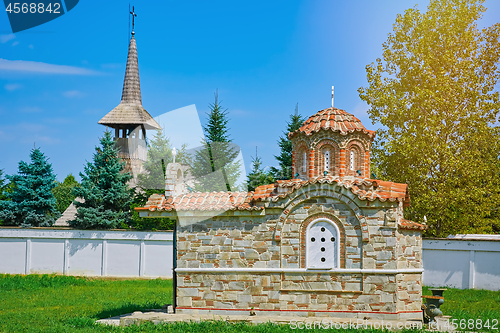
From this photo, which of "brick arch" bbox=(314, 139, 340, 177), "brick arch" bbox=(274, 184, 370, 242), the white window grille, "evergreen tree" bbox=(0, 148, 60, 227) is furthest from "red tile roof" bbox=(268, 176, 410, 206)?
"evergreen tree" bbox=(0, 148, 60, 227)

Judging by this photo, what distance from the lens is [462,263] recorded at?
19.2 m

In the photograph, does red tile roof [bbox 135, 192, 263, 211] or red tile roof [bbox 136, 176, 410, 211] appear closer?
red tile roof [bbox 136, 176, 410, 211]

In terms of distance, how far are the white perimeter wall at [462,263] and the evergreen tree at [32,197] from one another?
60.8ft

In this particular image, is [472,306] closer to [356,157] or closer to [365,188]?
[356,157]

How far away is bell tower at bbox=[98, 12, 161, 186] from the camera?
29.9 m

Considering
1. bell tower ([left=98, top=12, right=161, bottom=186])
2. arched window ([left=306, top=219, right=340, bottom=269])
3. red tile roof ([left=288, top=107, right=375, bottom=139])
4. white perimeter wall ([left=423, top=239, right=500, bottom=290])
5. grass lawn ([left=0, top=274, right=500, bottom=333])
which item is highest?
bell tower ([left=98, top=12, right=161, bottom=186])

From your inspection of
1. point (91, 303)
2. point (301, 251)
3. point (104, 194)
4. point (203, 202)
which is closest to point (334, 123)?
point (301, 251)

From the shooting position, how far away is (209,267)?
11.9 m

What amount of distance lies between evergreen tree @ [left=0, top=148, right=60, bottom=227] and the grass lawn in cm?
467

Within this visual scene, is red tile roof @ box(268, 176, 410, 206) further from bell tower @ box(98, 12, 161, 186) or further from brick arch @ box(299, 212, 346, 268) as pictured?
bell tower @ box(98, 12, 161, 186)

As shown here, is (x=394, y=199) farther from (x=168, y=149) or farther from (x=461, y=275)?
(x=168, y=149)

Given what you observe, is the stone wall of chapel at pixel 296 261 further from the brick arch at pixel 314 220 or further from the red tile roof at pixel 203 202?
the red tile roof at pixel 203 202

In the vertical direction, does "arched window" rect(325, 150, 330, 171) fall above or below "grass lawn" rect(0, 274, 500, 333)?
above

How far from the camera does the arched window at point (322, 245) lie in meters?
11.3
